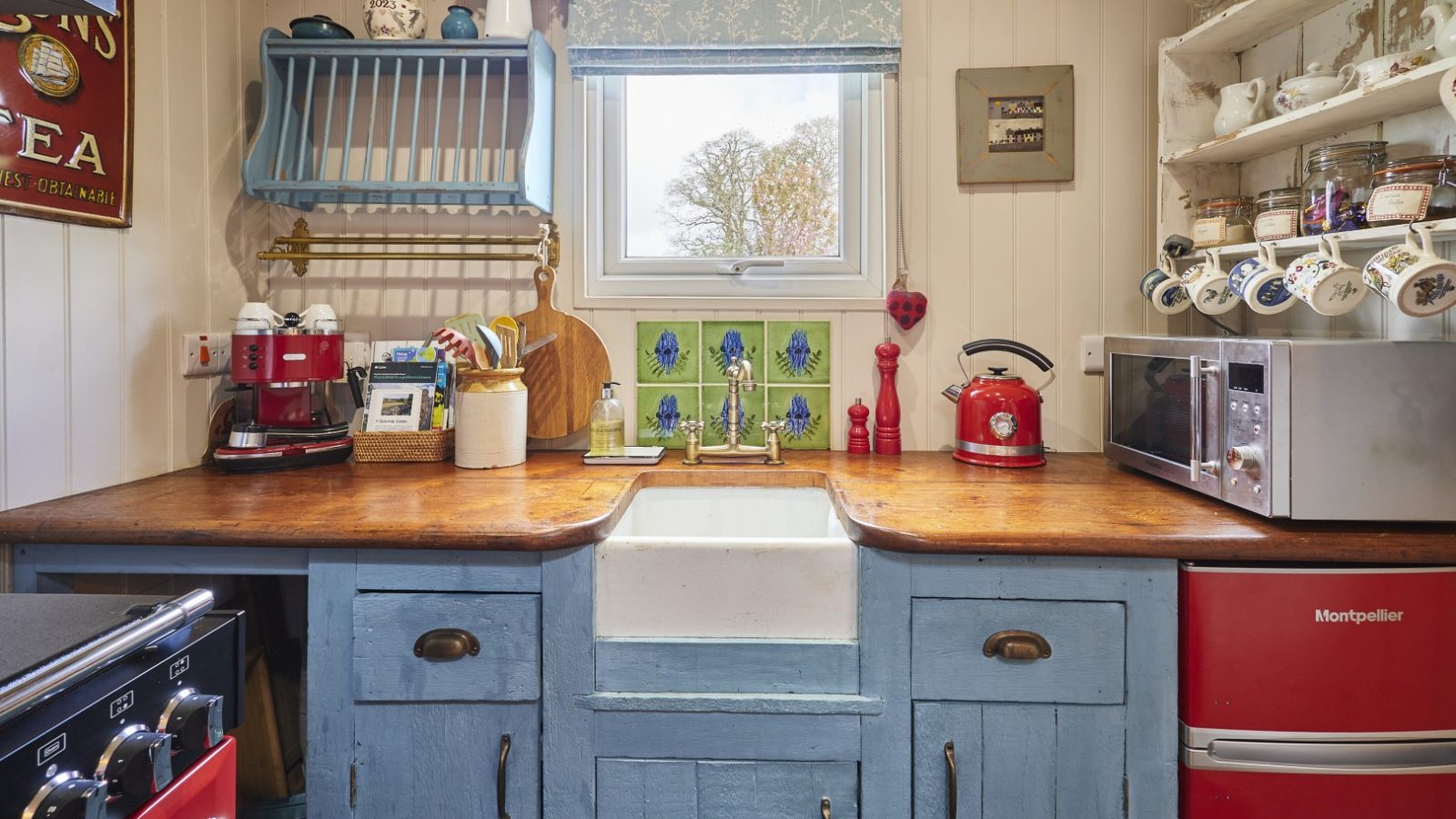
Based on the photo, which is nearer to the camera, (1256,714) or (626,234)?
(1256,714)

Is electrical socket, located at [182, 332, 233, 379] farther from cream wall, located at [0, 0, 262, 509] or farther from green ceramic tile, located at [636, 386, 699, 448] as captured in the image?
green ceramic tile, located at [636, 386, 699, 448]

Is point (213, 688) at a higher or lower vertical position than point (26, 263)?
lower

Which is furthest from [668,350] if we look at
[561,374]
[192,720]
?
[192,720]

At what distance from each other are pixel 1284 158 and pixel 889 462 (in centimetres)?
103

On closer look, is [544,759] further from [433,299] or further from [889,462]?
[433,299]

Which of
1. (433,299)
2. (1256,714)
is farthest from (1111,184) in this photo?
(433,299)

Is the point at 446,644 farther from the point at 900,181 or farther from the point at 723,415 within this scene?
the point at 900,181

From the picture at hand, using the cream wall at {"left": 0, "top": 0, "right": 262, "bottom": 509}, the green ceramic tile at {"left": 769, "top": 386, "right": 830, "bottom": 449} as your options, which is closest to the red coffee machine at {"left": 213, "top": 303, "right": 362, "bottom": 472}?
the cream wall at {"left": 0, "top": 0, "right": 262, "bottom": 509}

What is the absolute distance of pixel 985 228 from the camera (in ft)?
6.35

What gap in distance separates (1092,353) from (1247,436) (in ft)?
2.37

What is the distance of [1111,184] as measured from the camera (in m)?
1.92

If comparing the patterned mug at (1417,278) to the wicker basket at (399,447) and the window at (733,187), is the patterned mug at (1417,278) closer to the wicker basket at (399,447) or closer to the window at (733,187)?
the window at (733,187)

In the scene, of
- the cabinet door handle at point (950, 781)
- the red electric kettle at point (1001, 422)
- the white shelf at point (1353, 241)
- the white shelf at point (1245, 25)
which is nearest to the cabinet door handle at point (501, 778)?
the cabinet door handle at point (950, 781)

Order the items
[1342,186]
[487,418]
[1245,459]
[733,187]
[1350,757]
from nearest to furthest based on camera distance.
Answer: [1350,757]
[1245,459]
[1342,186]
[487,418]
[733,187]
